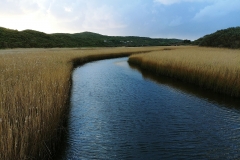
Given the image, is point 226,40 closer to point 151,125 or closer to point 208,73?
point 208,73

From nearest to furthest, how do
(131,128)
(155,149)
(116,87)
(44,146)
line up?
(44,146)
(155,149)
(131,128)
(116,87)

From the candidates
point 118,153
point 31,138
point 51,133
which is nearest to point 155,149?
point 118,153

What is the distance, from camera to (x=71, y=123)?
7.92 meters

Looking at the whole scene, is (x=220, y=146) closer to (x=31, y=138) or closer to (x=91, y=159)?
(x=91, y=159)

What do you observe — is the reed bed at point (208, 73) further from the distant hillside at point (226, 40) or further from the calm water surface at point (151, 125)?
the distant hillside at point (226, 40)

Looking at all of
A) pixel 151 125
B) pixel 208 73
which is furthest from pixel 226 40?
pixel 151 125

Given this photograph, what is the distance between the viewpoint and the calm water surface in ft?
19.7

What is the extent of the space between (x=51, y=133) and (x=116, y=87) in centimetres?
831

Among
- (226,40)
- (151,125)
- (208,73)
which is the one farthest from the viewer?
(226,40)

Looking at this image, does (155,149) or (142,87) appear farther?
(142,87)

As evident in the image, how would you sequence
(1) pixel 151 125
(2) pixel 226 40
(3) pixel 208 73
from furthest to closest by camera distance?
(2) pixel 226 40
(3) pixel 208 73
(1) pixel 151 125

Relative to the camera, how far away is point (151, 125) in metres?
7.81

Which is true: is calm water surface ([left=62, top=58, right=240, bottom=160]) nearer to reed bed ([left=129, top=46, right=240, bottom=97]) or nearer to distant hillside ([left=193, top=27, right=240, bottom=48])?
reed bed ([left=129, top=46, right=240, bottom=97])

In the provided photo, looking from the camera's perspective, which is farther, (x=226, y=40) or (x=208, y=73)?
(x=226, y=40)
